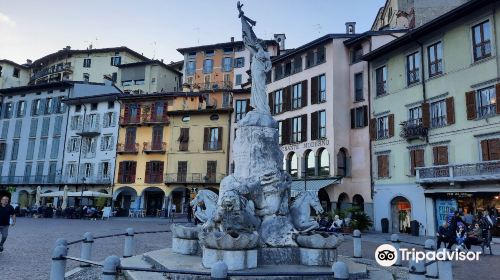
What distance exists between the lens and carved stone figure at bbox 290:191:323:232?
9.84 m

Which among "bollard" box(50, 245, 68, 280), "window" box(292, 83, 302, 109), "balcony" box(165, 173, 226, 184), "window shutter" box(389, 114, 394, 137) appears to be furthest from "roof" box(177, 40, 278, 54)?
"bollard" box(50, 245, 68, 280)

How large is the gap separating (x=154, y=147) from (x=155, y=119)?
10.6 feet

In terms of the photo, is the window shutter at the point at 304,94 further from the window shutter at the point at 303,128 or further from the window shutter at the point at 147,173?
the window shutter at the point at 147,173

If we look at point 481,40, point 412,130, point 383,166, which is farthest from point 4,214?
point 481,40

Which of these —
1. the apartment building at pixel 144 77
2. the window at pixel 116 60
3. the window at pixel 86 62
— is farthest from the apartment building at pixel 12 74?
the apartment building at pixel 144 77

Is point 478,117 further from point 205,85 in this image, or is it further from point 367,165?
point 205,85

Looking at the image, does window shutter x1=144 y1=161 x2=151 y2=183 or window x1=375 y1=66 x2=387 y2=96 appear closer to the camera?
window x1=375 y1=66 x2=387 y2=96

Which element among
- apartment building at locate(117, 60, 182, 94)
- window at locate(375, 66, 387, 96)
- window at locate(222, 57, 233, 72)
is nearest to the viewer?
window at locate(375, 66, 387, 96)

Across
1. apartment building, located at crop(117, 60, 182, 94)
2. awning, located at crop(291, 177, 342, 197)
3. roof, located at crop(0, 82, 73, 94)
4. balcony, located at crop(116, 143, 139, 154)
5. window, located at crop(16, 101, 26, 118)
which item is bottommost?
awning, located at crop(291, 177, 342, 197)

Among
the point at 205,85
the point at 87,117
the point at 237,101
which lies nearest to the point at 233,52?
the point at 205,85

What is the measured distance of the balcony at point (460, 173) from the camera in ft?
71.5

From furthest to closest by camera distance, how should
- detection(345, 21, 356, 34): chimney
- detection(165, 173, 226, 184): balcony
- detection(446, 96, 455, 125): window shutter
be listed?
detection(165, 173, 226, 184): balcony, detection(345, 21, 356, 34): chimney, detection(446, 96, 455, 125): window shutter

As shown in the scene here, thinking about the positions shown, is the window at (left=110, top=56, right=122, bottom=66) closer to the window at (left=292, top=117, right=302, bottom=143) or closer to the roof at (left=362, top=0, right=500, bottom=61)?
the window at (left=292, top=117, right=302, bottom=143)

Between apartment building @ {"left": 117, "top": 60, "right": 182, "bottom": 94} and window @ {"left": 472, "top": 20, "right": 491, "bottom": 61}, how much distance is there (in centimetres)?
4022
